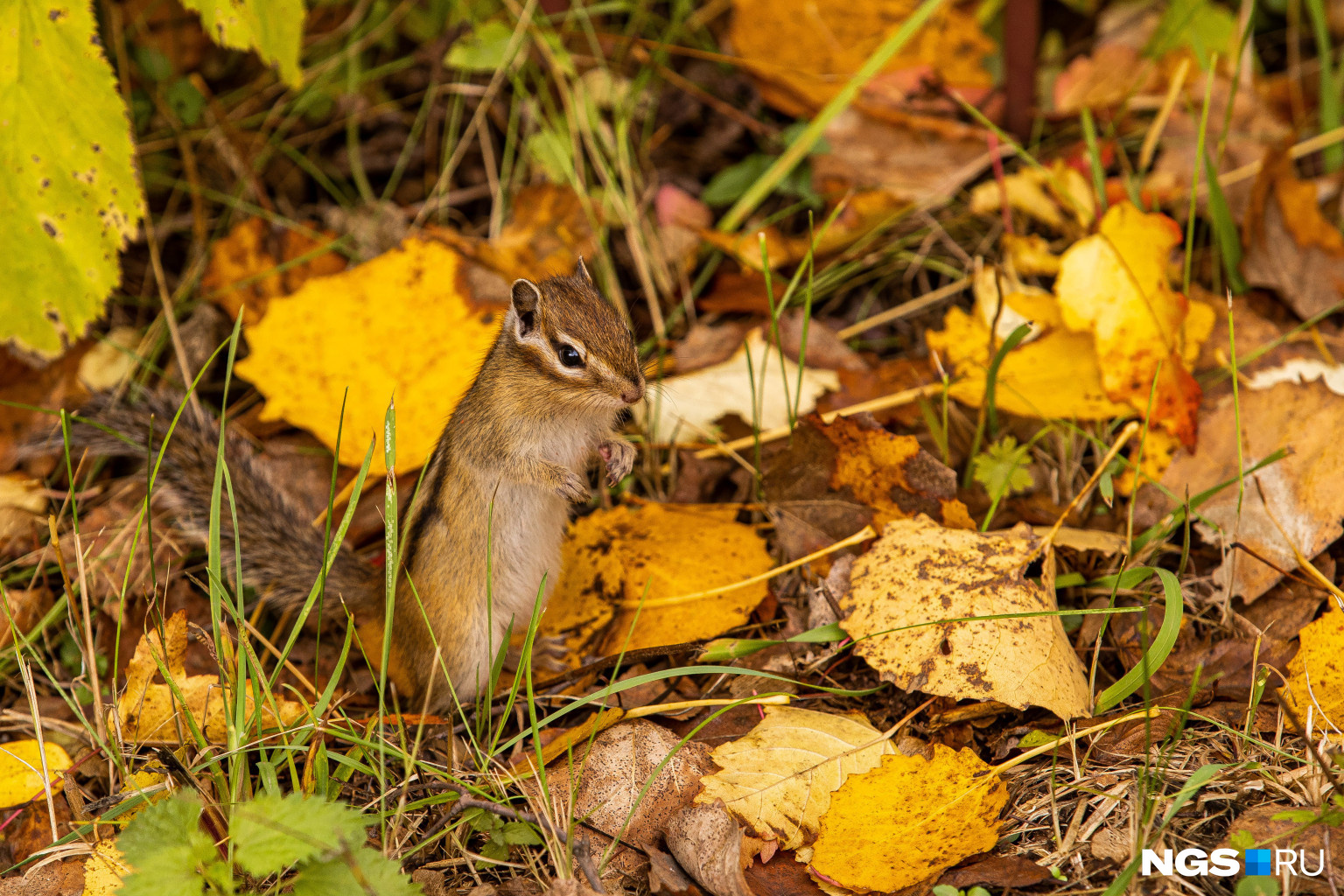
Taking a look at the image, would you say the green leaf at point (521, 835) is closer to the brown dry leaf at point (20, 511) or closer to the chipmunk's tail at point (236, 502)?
the chipmunk's tail at point (236, 502)

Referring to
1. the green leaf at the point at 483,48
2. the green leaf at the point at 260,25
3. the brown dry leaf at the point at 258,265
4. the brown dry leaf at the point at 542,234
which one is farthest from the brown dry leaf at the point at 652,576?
the green leaf at the point at 483,48

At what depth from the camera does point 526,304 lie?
293 cm

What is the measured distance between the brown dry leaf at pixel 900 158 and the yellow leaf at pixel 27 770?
3193 millimetres

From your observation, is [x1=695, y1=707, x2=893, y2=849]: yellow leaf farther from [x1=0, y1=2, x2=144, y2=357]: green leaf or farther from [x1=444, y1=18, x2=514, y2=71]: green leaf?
[x1=444, y1=18, x2=514, y2=71]: green leaf

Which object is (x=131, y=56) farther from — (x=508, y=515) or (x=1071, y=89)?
(x=1071, y=89)

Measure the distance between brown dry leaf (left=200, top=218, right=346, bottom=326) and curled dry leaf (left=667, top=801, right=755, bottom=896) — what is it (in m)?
2.56

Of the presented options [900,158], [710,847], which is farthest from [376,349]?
[900,158]

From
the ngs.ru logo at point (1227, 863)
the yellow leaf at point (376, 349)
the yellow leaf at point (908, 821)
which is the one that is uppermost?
the yellow leaf at point (376, 349)

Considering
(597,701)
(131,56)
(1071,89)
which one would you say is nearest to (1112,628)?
(597,701)

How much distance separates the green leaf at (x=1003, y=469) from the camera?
3045mm

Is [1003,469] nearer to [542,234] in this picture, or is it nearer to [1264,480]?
[1264,480]

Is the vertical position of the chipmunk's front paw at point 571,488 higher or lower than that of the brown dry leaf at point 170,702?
higher

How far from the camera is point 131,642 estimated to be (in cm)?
309

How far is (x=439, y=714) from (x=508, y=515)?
614mm
